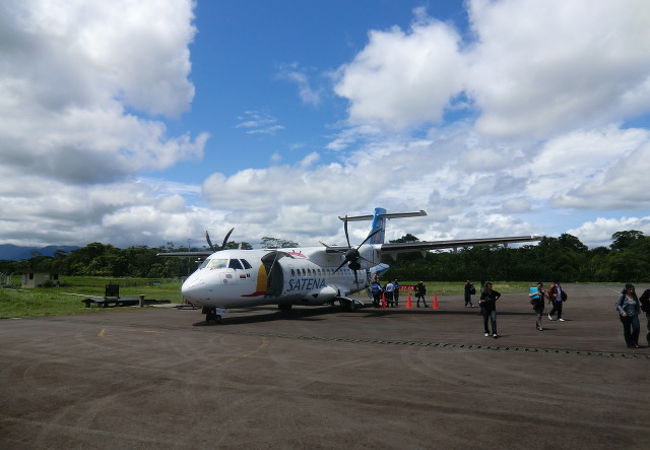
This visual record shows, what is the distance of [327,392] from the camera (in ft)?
25.3

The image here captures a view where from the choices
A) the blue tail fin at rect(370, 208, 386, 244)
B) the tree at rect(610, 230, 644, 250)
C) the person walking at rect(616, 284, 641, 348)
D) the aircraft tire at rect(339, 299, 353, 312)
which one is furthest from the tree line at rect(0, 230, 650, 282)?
the person walking at rect(616, 284, 641, 348)

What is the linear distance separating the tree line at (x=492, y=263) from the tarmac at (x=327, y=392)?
1818 inches

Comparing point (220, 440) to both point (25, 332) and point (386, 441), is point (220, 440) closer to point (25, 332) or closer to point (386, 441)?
point (386, 441)

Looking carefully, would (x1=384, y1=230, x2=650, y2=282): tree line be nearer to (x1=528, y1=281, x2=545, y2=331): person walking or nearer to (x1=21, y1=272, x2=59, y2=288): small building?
(x1=21, y1=272, x2=59, y2=288): small building

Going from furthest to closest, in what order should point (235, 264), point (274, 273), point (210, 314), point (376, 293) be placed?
point (376, 293) → point (274, 273) → point (235, 264) → point (210, 314)

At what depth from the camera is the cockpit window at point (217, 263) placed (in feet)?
62.6

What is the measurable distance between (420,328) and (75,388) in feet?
40.1

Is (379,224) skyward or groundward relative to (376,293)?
skyward

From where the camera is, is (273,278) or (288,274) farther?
(288,274)

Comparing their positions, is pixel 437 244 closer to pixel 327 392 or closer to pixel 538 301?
pixel 538 301

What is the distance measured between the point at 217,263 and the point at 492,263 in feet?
277

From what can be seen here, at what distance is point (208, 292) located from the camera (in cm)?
1802

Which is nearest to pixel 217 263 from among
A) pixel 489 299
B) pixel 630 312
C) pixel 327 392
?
pixel 489 299

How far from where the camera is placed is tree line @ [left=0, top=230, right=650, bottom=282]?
280 feet
